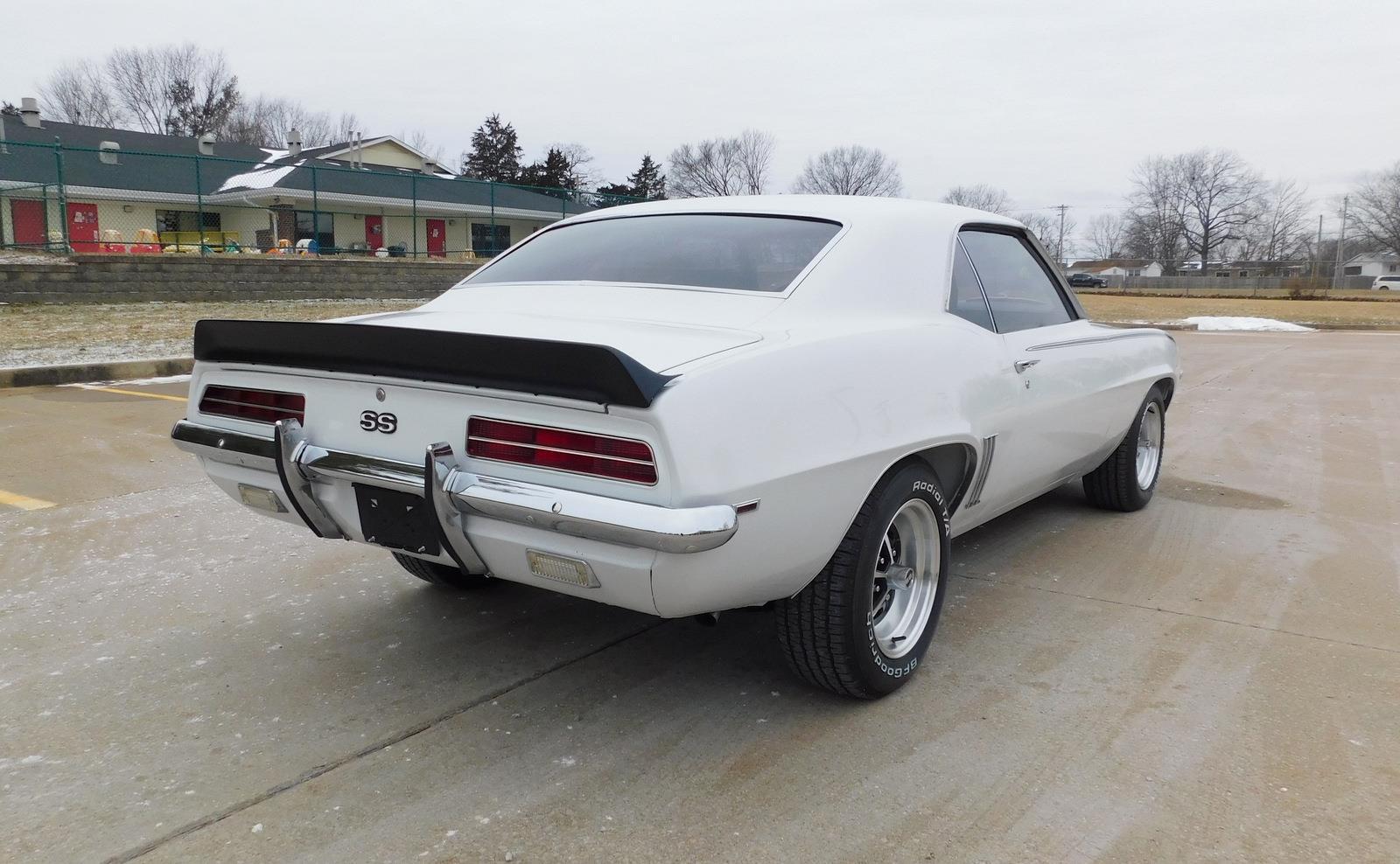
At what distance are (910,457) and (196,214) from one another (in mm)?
25687

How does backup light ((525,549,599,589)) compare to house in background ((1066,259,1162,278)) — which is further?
house in background ((1066,259,1162,278))

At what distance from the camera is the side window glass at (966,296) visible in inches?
135

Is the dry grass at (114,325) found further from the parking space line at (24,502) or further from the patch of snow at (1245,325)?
the patch of snow at (1245,325)

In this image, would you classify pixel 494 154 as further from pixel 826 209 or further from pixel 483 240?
pixel 826 209

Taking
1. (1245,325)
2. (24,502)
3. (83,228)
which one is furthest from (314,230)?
(24,502)

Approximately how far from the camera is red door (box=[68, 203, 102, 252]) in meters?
18.3

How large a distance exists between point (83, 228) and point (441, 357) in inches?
952

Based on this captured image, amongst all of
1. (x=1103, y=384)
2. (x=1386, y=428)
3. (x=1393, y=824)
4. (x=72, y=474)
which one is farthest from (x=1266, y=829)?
(x=1386, y=428)

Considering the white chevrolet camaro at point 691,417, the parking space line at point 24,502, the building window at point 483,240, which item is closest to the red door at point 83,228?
the building window at point 483,240

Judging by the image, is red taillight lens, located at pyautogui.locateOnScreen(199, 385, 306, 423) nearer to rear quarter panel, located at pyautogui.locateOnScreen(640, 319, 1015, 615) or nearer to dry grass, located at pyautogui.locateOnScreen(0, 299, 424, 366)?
rear quarter panel, located at pyautogui.locateOnScreen(640, 319, 1015, 615)

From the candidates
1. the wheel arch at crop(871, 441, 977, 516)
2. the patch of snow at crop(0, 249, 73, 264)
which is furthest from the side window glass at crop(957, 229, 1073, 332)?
the patch of snow at crop(0, 249, 73, 264)

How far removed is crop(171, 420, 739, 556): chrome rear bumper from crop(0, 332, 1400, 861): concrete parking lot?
0.60 metres

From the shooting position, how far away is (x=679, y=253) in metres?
3.39

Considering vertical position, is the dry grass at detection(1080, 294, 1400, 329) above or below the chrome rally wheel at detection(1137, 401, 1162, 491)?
above
